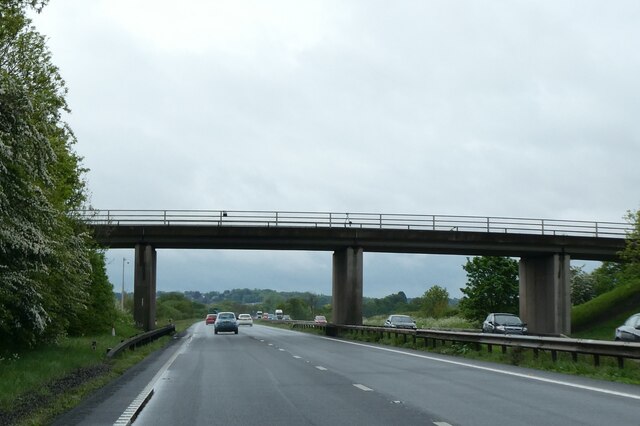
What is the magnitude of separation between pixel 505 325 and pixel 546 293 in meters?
14.4

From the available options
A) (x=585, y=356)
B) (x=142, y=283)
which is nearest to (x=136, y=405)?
(x=585, y=356)

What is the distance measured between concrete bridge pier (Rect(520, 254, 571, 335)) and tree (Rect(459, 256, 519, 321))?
87.1ft

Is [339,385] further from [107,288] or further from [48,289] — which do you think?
[107,288]

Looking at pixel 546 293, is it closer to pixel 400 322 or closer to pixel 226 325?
pixel 400 322

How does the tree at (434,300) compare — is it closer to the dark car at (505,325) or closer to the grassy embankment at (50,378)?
the dark car at (505,325)

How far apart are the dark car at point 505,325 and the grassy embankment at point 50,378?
871 inches

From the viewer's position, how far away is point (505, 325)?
42656mm

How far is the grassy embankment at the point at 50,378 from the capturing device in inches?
474

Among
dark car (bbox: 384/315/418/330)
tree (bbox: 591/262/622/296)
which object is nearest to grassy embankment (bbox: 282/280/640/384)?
dark car (bbox: 384/315/418/330)

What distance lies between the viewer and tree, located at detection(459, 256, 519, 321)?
85.8 metres

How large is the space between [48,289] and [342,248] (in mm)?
35045

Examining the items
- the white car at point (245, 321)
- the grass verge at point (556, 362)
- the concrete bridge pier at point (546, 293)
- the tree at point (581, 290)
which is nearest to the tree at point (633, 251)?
the concrete bridge pier at point (546, 293)

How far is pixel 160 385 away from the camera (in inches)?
646

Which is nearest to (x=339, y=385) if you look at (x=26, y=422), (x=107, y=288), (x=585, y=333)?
(x=26, y=422)
